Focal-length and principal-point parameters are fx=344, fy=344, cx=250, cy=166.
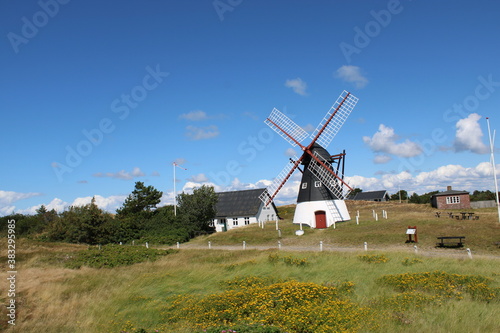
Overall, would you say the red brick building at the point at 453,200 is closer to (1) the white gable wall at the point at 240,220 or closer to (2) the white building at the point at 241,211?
(2) the white building at the point at 241,211

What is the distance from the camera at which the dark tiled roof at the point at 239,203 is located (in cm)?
5156

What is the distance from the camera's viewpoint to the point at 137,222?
4325 cm

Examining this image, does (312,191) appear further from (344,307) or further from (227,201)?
(344,307)

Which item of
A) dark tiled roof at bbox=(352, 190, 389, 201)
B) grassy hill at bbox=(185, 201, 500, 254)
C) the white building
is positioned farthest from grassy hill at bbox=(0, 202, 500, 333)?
dark tiled roof at bbox=(352, 190, 389, 201)

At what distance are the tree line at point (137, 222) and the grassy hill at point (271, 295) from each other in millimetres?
16956

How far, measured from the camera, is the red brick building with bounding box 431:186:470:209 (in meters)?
52.8

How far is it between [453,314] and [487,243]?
1703cm

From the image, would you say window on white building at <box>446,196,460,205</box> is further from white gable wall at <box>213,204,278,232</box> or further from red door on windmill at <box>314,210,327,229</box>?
red door on windmill at <box>314,210,327,229</box>

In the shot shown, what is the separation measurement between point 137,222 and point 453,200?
1849 inches

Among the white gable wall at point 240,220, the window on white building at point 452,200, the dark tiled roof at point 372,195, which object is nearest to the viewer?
the white gable wall at point 240,220

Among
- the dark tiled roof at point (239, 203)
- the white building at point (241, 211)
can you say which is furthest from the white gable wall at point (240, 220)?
the dark tiled roof at point (239, 203)

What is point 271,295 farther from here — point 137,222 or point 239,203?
point 239,203

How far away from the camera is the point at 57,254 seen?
25.0m

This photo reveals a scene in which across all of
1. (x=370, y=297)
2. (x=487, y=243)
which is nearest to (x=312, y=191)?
(x=487, y=243)
